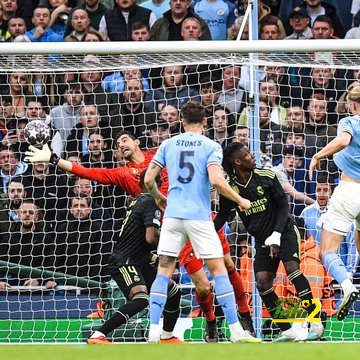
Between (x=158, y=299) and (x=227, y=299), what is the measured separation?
0.60 metres

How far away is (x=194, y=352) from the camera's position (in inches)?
310

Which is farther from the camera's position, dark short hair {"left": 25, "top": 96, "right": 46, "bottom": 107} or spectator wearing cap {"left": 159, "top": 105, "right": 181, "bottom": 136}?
dark short hair {"left": 25, "top": 96, "right": 46, "bottom": 107}

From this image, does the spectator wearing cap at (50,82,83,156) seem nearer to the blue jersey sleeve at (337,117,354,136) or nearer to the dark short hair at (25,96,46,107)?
the dark short hair at (25,96,46,107)

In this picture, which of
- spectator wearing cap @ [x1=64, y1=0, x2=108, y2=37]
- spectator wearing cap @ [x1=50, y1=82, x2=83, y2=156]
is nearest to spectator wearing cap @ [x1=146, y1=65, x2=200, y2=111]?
spectator wearing cap @ [x1=50, y1=82, x2=83, y2=156]

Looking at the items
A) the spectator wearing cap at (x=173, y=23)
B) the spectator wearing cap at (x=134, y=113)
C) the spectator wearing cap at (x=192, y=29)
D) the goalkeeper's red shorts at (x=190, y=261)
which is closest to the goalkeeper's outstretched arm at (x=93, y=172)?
the goalkeeper's red shorts at (x=190, y=261)

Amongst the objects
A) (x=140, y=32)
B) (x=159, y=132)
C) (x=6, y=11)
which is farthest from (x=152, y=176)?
(x=6, y=11)

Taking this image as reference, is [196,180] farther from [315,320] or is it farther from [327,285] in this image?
[327,285]

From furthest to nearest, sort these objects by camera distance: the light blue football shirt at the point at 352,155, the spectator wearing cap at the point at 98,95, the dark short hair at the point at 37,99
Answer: the dark short hair at the point at 37,99 → the spectator wearing cap at the point at 98,95 → the light blue football shirt at the point at 352,155

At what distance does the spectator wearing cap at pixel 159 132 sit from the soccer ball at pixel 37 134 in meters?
2.08

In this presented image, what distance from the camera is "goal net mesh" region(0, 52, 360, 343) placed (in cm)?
1209

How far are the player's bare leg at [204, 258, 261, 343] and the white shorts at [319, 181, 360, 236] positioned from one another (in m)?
1.24

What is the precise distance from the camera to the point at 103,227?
504 inches

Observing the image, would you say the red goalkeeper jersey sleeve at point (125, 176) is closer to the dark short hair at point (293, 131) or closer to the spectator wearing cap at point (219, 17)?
the dark short hair at point (293, 131)

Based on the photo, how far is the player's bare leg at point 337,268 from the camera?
9758mm
